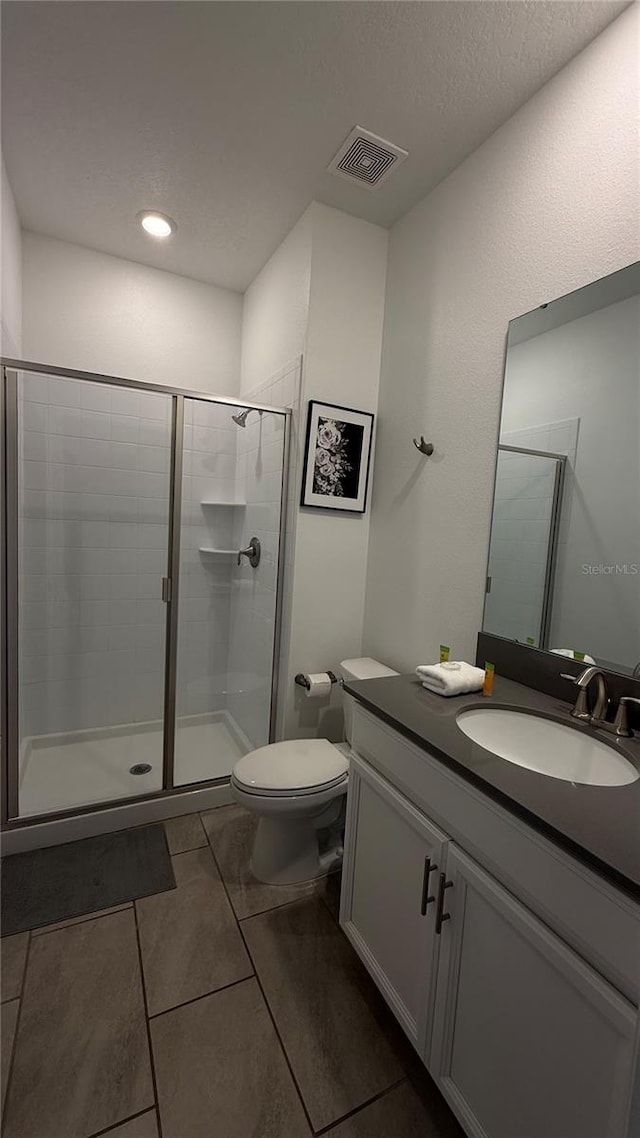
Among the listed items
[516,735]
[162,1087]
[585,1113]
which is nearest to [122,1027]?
[162,1087]

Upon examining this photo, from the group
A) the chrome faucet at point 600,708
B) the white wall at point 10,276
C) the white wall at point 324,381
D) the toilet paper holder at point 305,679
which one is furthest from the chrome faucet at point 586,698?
the white wall at point 10,276

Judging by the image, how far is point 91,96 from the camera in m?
1.48

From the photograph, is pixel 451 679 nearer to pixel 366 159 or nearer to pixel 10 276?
pixel 366 159

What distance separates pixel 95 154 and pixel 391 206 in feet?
3.82

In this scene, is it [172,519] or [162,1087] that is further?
[172,519]

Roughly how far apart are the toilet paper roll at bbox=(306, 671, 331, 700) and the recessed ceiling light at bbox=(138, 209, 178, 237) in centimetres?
217

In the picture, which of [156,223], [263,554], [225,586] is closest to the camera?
[156,223]

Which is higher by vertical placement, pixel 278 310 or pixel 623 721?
pixel 278 310

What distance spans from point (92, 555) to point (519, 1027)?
2.42m

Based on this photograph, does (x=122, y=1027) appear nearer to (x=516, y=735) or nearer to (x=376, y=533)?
(x=516, y=735)

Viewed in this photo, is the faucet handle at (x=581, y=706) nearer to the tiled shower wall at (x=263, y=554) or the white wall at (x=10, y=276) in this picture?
the tiled shower wall at (x=263, y=554)

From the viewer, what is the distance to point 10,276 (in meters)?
1.98

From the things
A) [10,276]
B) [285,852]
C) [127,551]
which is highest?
[10,276]

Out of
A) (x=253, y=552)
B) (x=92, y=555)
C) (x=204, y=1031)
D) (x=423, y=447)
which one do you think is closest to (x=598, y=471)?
(x=423, y=447)
